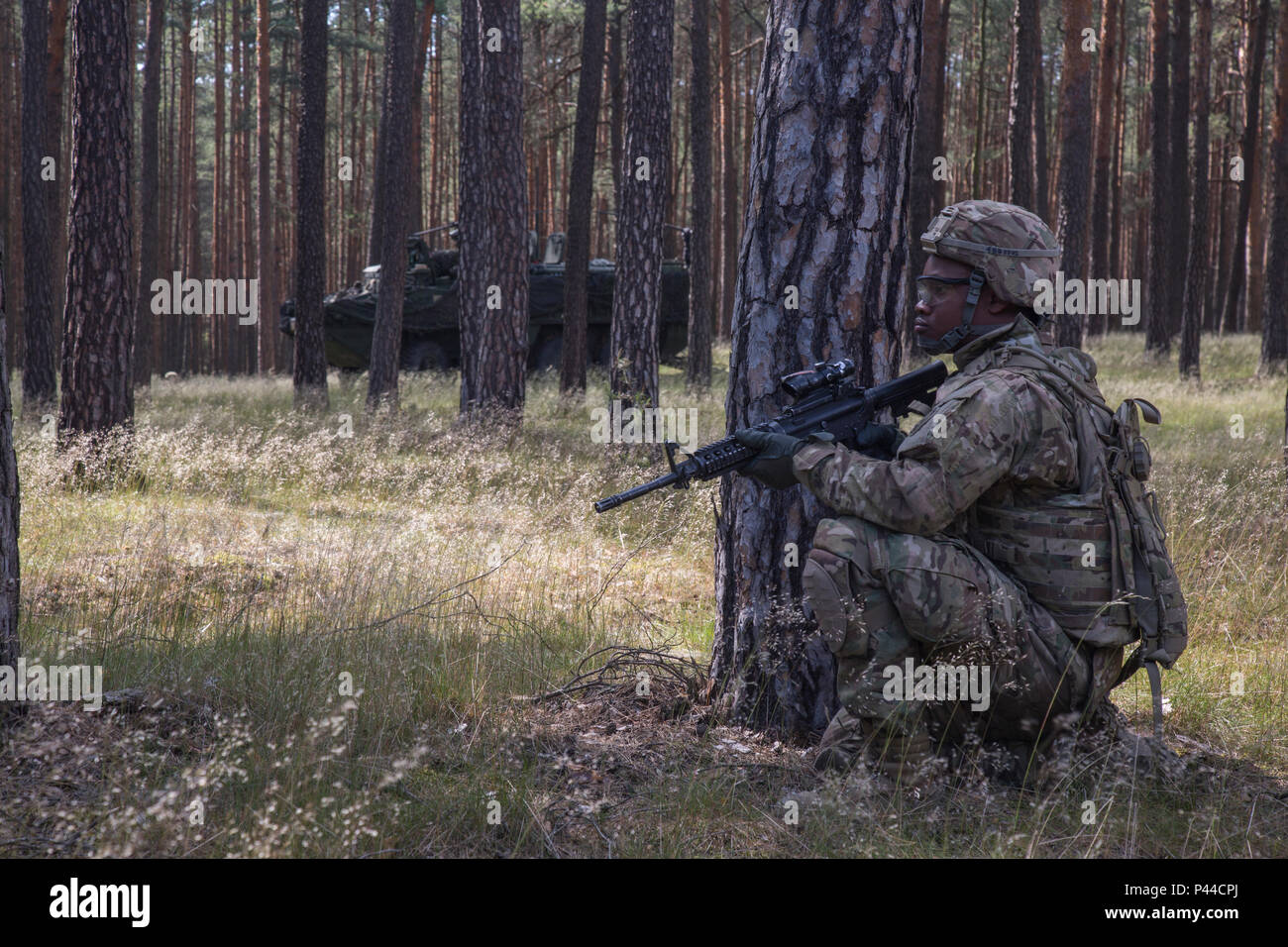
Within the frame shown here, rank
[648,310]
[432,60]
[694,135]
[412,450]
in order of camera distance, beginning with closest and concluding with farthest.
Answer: [412,450] → [648,310] → [694,135] → [432,60]

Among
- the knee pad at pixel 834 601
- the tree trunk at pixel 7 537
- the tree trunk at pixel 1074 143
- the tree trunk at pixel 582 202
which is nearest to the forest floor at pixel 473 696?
the tree trunk at pixel 7 537

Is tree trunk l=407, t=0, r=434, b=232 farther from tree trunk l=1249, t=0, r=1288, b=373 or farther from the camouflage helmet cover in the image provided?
the camouflage helmet cover

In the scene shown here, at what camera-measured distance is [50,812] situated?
2559 mm

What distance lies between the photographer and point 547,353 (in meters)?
19.9

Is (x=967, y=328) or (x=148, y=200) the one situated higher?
(x=148, y=200)

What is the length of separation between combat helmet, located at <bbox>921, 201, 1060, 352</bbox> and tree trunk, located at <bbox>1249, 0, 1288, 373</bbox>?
45.3 ft

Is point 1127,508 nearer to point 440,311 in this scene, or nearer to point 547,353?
point 440,311

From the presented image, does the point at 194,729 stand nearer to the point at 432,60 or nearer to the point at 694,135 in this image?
the point at 694,135

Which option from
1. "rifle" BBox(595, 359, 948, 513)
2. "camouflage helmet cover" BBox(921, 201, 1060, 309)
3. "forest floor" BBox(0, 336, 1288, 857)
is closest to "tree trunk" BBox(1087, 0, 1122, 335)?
"forest floor" BBox(0, 336, 1288, 857)

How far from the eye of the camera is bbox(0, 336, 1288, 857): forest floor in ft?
8.48

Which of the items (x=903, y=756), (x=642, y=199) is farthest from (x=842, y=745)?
(x=642, y=199)

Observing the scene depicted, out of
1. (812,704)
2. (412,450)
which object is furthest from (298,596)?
(412,450)

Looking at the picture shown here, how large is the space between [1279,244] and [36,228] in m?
15.9

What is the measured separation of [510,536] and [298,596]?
4.70ft
